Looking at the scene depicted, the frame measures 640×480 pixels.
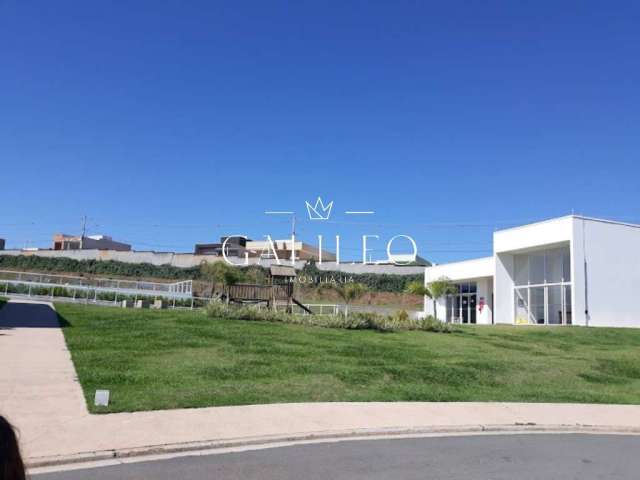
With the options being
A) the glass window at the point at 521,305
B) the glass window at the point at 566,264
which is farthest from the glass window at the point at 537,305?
the glass window at the point at 566,264

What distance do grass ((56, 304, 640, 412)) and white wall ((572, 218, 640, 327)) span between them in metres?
10.1

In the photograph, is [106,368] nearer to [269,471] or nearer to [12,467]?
[269,471]

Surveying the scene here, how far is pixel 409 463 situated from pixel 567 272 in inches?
1221

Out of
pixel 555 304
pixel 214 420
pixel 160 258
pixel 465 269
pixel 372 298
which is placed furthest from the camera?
pixel 160 258

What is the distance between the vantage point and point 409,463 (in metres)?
7.70

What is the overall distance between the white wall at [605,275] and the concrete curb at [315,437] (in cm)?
2437

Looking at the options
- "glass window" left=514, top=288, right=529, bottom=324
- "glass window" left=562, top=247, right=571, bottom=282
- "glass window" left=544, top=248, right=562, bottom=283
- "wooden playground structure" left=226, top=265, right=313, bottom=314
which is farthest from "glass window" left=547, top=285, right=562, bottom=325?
"wooden playground structure" left=226, top=265, right=313, bottom=314

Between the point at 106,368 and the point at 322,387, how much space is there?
4727 mm

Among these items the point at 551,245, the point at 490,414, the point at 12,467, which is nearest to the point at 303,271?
the point at 551,245

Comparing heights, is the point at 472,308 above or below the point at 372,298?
below

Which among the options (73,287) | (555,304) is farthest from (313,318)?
(555,304)

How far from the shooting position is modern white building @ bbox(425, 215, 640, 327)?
33531 mm

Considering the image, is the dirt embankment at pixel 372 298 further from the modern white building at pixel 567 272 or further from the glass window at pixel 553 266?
the glass window at pixel 553 266

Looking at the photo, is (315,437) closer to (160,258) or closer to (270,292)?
(270,292)
